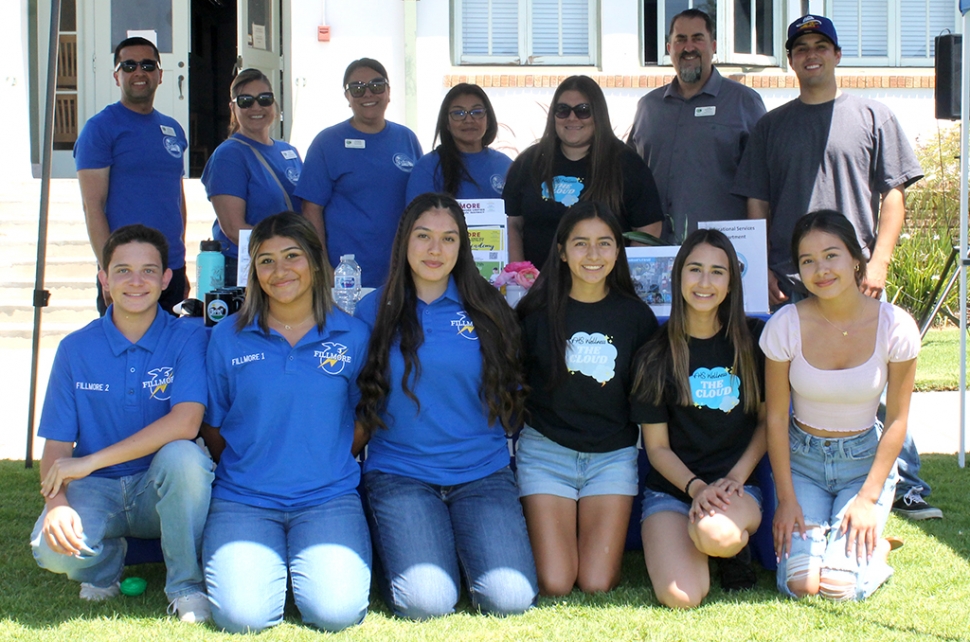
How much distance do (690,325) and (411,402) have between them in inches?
42.4

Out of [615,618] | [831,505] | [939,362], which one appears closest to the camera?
[615,618]

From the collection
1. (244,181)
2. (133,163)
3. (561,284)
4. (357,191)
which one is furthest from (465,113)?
(133,163)

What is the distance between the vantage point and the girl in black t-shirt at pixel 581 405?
3.64 m

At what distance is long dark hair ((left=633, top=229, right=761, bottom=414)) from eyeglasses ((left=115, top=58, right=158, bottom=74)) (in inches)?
114

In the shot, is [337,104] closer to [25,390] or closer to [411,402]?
[25,390]

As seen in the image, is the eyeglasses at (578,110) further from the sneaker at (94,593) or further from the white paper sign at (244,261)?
the sneaker at (94,593)

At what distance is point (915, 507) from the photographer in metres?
4.43

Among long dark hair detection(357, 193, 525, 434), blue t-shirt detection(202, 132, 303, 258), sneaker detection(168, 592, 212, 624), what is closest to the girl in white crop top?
long dark hair detection(357, 193, 525, 434)

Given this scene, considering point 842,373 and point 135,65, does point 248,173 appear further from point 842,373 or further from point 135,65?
point 842,373

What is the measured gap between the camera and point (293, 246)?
3.48 meters

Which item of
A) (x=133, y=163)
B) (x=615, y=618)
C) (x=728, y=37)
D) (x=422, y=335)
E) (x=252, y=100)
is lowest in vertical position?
(x=615, y=618)

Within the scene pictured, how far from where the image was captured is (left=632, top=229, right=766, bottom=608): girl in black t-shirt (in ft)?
11.7

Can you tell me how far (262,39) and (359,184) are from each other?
628 centimetres

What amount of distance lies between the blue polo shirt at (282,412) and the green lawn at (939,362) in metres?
5.43
